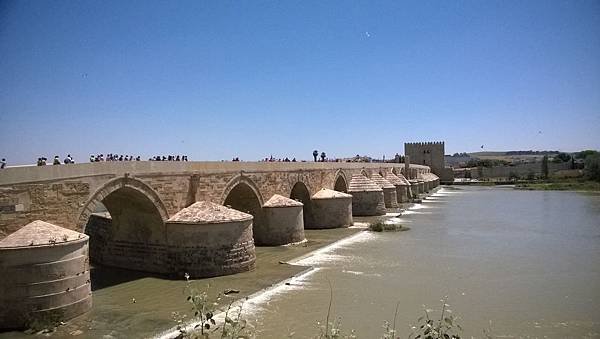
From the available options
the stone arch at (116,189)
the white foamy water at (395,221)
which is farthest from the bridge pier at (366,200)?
the stone arch at (116,189)

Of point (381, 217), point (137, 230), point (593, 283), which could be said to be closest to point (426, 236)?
point (381, 217)

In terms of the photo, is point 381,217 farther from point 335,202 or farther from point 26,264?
point 26,264

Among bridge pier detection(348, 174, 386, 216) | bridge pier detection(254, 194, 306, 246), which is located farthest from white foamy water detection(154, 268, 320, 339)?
bridge pier detection(348, 174, 386, 216)

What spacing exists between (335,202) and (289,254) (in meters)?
6.94

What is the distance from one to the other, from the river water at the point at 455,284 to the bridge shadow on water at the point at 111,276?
410cm

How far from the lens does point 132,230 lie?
1336cm

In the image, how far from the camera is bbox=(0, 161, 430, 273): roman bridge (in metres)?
9.25

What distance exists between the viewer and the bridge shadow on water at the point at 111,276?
1179 centimetres

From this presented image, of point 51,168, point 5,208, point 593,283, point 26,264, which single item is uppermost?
point 51,168

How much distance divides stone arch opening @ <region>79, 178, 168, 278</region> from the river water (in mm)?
4034

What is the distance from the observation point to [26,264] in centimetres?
830

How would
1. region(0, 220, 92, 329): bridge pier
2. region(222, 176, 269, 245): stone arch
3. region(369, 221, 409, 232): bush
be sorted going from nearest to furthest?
region(0, 220, 92, 329): bridge pier
region(222, 176, 269, 245): stone arch
region(369, 221, 409, 232): bush

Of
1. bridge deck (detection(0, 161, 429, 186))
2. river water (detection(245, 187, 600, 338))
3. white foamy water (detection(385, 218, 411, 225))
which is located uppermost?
bridge deck (detection(0, 161, 429, 186))

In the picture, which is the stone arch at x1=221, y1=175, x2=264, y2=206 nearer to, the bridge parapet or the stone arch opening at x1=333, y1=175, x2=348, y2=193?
the bridge parapet
